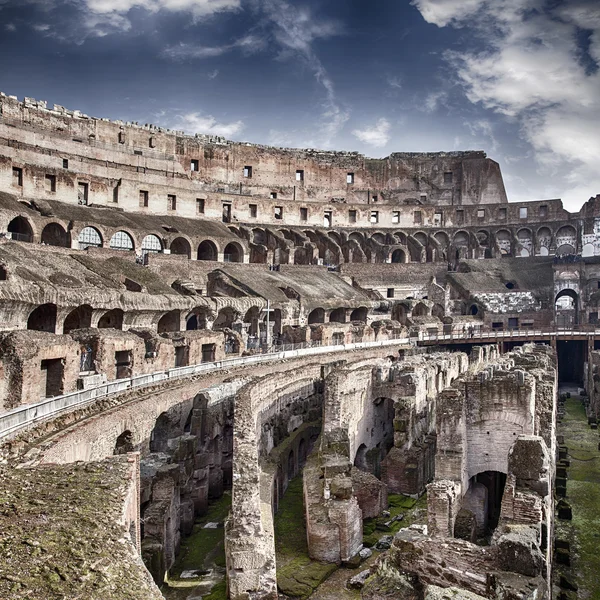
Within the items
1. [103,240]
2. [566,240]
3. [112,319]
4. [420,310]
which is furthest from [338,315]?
[566,240]

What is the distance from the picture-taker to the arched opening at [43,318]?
2111cm

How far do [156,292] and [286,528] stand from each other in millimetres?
18392

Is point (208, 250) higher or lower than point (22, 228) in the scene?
higher

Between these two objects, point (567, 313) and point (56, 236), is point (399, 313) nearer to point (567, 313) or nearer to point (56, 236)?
point (567, 313)

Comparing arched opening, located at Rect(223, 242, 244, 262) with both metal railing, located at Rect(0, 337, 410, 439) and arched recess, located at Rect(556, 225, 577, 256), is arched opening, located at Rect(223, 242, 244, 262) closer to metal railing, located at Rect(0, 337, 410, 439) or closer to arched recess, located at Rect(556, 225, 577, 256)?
metal railing, located at Rect(0, 337, 410, 439)

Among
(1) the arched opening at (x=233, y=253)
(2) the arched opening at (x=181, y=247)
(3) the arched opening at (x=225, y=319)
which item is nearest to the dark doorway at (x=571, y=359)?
(3) the arched opening at (x=225, y=319)

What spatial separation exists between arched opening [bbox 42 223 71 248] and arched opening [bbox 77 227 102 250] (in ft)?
2.79

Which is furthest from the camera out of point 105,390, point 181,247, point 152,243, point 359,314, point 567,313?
point 567,313

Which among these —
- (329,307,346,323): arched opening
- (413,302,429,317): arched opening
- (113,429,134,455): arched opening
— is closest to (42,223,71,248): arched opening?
(329,307,346,323): arched opening

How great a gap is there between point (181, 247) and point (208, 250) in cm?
305

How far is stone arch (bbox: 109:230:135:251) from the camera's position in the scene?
38.4 meters

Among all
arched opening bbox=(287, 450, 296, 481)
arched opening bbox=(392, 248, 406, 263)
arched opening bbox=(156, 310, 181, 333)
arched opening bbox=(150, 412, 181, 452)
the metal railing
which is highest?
arched opening bbox=(392, 248, 406, 263)

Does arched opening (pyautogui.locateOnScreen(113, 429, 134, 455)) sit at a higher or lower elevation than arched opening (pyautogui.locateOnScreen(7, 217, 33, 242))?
lower

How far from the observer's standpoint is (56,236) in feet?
119
